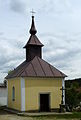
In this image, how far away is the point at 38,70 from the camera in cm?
2395

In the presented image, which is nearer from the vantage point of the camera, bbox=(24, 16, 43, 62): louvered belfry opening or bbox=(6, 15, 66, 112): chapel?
bbox=(6, 15, 66, 112): chapel

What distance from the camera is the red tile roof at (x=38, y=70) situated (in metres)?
23.3

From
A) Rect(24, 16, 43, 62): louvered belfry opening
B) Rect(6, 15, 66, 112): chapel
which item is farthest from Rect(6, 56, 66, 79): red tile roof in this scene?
Rect(24, 16, 43, 62): louvered belfry opening

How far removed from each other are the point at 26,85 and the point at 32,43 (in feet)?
13.9

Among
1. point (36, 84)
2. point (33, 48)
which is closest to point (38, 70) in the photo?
point (36, 84)

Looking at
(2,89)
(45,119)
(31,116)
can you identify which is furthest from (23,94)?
(2,89)

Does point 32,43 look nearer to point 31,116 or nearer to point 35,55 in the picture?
point 35,55

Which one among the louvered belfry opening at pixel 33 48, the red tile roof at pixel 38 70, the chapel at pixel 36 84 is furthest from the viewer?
the louvered belfry opening at pixel 33 48

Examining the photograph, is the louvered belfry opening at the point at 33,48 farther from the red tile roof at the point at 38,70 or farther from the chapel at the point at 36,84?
the red tile roof at the point at 38,70

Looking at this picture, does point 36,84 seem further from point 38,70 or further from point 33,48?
point 33,48

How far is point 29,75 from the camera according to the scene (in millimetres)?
23031

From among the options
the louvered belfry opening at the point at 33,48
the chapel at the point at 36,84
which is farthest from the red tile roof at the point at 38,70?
the louvered belfry opening at the point at 33,48

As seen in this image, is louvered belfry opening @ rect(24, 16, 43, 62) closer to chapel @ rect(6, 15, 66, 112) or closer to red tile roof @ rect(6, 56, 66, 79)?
chapel @ rect(6, 15, 66, 112)

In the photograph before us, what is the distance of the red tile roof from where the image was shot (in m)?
23.3
